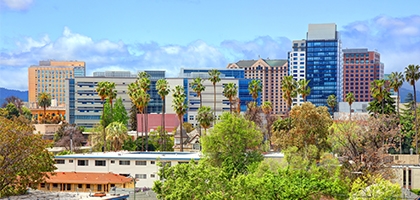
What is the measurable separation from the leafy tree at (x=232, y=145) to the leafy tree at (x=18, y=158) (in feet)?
55.6

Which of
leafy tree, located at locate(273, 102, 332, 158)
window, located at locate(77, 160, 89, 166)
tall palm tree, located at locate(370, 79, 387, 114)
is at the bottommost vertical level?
window, located at locate(77, 160, 89, 166)

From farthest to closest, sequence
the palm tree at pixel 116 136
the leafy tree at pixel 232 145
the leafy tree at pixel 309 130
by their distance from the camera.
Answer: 1. the palm tree at pixel 116 136
2. the leafy tree at pixel 309 130
3. the leafy tree at pixel 232 145

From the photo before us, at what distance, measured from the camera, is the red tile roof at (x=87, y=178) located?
85000mm

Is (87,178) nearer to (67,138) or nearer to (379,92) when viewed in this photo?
(379,92)

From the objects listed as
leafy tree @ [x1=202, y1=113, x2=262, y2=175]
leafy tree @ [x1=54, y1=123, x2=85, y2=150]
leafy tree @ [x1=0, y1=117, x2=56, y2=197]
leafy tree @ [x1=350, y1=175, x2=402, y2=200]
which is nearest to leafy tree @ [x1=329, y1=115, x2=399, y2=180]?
leafy tree @ [x1=350, y1=175, x2=402, y2=200]

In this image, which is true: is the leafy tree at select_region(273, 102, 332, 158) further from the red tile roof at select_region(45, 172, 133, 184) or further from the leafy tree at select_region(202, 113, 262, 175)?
the red tile roof at select_region(45, 172, 133, 184)

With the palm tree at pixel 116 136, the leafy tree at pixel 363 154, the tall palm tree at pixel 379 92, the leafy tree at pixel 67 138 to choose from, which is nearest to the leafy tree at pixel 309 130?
the leafy tree at pixel 363 154

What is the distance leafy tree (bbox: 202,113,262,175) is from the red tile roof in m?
14.2

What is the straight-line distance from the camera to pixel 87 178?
85.9 m

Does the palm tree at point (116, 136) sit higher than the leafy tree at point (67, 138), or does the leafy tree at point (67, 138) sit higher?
the palm tree at point (116, 136)

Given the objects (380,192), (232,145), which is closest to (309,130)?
(232,145)

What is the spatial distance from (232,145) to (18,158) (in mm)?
21297

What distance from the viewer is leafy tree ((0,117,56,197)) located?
7050 cm

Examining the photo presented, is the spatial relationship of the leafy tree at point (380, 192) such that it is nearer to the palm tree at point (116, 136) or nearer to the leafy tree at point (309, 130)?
the leafy tree at point (309, 130)
